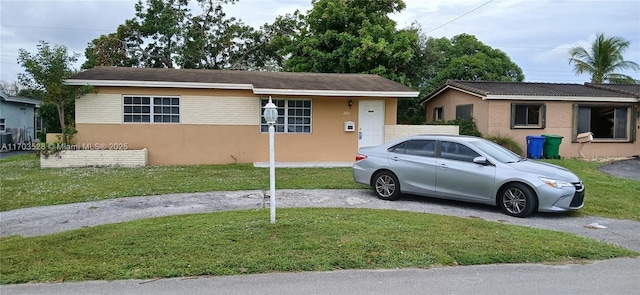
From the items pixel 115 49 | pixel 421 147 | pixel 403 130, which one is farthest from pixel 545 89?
pixel 115 49

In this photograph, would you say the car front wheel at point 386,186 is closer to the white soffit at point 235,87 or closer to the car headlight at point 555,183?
the car headlight at point 555,183

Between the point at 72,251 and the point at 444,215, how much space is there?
19.1ft

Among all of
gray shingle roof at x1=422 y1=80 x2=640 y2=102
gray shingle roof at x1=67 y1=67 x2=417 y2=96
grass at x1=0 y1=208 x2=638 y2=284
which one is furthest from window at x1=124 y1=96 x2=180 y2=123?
gray shingle roof at x1=422 y1=80 x2=640 y2=102

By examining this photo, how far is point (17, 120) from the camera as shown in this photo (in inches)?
1139

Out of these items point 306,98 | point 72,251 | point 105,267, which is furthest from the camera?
point 306,98

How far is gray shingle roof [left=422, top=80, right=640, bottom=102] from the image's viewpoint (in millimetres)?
18203

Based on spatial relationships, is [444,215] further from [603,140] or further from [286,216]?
[603,140]

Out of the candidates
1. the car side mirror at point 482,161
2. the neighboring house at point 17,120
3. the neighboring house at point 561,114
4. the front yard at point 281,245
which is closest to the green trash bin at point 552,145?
the neighboring house at point 561,114

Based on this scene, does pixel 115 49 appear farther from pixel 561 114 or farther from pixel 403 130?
pixel 561 114

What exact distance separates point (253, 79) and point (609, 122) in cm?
1539

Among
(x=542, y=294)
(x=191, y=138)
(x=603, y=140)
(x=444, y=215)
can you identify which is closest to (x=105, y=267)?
(x=542, y=294)

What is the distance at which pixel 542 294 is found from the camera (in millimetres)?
4457

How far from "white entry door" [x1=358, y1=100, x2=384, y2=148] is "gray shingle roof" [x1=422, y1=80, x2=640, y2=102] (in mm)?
4655

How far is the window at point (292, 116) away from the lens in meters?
16.0
